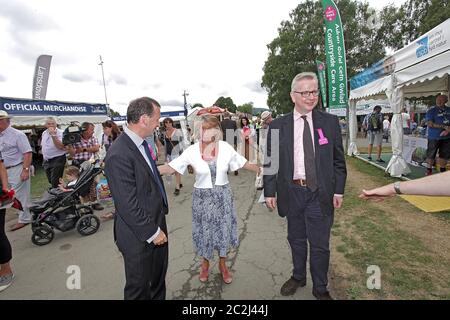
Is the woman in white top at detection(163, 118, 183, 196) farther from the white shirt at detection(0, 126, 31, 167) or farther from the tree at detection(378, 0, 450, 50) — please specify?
the tree at detection(378, 0, 450, 50)

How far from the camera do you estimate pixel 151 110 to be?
6.37 ft

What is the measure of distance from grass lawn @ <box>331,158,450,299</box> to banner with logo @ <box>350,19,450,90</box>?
2866 millimetres

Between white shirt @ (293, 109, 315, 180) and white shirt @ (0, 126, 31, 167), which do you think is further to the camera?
white shirt @ (0, 126, 31, 167)

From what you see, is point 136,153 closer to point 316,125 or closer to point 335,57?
point 316,125

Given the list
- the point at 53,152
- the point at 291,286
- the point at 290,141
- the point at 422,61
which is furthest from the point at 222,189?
the point at 422,61

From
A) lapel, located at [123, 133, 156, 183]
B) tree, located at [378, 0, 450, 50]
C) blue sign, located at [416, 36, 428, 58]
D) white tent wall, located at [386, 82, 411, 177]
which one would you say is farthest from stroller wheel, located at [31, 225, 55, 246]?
tree, located at [378, 0, 450, 50]

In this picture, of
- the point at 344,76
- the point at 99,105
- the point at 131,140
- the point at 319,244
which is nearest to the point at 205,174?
the point at 131,140

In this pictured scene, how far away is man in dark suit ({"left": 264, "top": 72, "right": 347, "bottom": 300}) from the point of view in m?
2.42

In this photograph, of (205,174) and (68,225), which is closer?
(205,174)

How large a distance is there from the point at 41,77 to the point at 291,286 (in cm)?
1823
